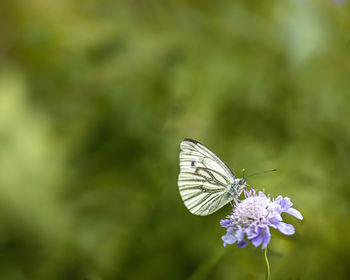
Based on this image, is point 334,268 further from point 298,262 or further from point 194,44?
point 194,44

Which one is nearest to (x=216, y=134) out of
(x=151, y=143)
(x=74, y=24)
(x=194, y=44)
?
(x=151, y=143)

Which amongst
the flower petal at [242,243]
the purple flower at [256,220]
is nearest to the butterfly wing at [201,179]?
the purple flower at [256,220]

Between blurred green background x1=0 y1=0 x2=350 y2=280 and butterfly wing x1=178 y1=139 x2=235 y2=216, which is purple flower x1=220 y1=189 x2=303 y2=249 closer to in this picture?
butterfly wing x1=178 y1=139 x2=235 y2=216

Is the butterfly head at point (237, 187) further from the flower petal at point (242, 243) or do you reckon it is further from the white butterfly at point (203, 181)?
the flower petal at point (242, 243)

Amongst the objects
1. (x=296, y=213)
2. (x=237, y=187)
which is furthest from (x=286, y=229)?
(x=237, y=187)

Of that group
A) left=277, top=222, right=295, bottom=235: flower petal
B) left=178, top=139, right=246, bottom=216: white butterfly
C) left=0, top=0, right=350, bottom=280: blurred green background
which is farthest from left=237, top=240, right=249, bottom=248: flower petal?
left=0, top=0, right=350, bottom=280: blurred green background

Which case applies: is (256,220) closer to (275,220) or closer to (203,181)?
(275,220)
